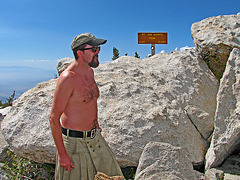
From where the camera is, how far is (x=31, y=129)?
137 inches

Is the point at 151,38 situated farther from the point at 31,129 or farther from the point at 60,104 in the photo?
the point at 60,104

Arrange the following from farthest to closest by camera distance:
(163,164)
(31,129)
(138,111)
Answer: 1. (138,111)
2. (31,129)
3. (163,164)

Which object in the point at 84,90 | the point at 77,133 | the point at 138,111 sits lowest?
the point at 138,111

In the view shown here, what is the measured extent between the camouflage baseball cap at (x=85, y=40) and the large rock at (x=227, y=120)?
8.88ft

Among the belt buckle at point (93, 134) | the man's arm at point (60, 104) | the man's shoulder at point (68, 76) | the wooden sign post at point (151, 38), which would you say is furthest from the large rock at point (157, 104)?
the wooden sign post at point (151, 38)

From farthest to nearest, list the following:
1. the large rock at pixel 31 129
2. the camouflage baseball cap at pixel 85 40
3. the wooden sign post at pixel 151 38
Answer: the wooden sign post at pixel 151 38
the large rock at pixel 31 129
the camouflage baseball cap at pixel 85 40

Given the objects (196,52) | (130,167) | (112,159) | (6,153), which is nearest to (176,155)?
(130,167)

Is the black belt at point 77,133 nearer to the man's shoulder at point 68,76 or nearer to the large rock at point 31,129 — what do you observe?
the man's shoulder at point 68,76

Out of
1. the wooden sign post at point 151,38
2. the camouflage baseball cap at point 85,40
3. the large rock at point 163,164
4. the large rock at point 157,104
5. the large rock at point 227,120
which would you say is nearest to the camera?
the camouflage baseball cap at point 85,40

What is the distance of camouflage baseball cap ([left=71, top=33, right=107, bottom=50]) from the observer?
2281 millimetres

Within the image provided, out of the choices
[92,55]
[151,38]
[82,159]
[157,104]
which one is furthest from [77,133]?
[151,38]

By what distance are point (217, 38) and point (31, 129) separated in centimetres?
410

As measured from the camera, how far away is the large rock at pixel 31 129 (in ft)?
11.1

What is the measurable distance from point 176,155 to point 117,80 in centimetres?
172
